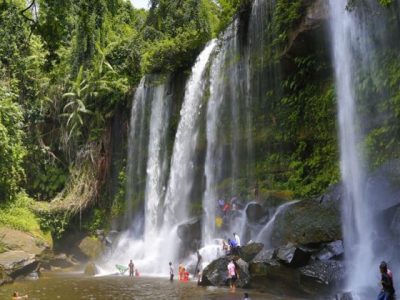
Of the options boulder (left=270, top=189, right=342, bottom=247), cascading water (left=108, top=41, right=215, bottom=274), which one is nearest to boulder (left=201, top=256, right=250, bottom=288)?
boulder (left=270, top=189, right=342, bottom=247)

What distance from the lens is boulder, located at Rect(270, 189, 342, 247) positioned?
1114 cm

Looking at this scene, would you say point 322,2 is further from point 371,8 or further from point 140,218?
point 140,218

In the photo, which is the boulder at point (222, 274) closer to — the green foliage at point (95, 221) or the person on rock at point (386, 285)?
the person on rock at point (386, 285)

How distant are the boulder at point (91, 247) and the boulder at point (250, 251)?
1182 centimetres

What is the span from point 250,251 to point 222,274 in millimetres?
974

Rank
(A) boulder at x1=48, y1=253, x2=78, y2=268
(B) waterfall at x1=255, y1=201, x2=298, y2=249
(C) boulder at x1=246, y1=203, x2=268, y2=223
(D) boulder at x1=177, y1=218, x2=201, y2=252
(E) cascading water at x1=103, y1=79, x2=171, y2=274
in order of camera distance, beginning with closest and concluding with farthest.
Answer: (B) waterfall at x1=255, y1=201, x2=298, y2=249
(C) boulder at x1=246, y1=203, x2=268, y2=223
(D) boulder at x1=177, y1=218, x2=201, y2=252
(E) cascading water at x1=103, y1=79, x2=171, y2=274
(A) boulder at x1=48, y1=253, x2=78, y2=268

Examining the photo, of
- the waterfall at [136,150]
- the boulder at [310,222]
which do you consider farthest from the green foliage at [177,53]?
the boulder at [310,222]

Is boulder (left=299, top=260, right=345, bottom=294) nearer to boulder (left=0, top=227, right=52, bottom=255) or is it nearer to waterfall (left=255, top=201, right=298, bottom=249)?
waterfall (left=255, top=201, right=298, bottom=249)

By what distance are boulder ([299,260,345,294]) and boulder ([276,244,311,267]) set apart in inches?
Result: 6.2

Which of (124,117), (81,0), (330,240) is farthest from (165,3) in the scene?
(81,0)

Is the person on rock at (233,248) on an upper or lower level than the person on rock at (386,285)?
upper

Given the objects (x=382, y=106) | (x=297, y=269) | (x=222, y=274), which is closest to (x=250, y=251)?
(x=222, y=274)

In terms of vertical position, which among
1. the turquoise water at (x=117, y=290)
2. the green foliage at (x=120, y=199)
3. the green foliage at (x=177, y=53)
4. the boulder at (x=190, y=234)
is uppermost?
the green foliage at (x=177, y=53)

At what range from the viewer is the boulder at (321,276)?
9867mm
